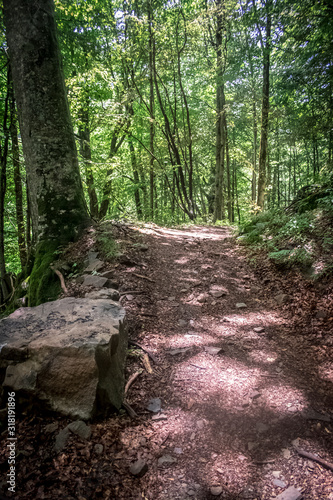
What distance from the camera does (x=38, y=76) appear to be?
16.2 ft

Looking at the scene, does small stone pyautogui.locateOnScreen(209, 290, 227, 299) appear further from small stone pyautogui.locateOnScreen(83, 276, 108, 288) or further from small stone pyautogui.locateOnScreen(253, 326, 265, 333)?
small stone pyautogui.locateOnScreen(83, 276, 108, 288)

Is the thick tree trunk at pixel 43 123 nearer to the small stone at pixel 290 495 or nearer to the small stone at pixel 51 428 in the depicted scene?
the small stone at pixel 51 428

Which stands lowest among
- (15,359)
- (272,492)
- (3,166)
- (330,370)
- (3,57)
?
(272,492)

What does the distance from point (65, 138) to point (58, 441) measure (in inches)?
199

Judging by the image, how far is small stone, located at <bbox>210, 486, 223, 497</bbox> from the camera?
5.45ft

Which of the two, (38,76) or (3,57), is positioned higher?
(3,57)

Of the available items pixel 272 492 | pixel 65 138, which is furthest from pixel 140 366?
pixel 65 138

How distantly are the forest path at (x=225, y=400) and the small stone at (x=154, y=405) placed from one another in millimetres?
45

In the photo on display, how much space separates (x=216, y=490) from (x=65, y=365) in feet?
4.48

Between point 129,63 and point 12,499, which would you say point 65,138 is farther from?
point 129,63

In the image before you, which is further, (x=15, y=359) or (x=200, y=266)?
(x=200, y=266)

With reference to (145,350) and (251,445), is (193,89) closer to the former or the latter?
(145,350)

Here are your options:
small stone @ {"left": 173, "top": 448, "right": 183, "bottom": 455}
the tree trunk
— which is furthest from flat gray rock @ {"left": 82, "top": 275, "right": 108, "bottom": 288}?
the tree trunk

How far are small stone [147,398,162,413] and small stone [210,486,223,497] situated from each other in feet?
2.54
